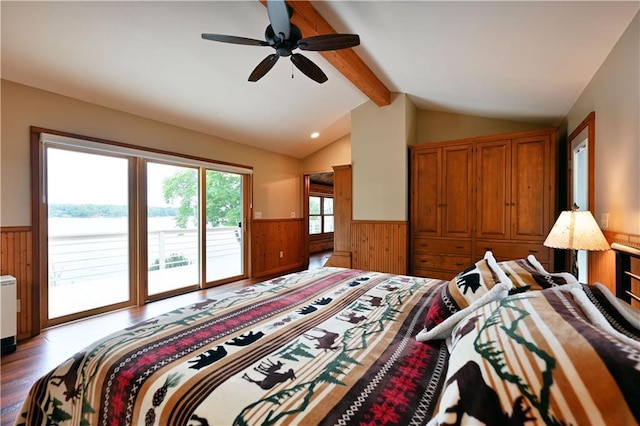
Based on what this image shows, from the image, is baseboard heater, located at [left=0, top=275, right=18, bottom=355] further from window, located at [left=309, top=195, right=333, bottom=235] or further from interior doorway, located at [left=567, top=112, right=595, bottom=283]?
window, located at [left=309, top=195, right=333, bottom=235]

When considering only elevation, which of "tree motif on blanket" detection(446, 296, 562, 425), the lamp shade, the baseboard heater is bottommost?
the baseboard heater

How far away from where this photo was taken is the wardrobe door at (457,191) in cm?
385

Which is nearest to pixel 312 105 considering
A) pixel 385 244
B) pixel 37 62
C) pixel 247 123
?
pixel 247 123

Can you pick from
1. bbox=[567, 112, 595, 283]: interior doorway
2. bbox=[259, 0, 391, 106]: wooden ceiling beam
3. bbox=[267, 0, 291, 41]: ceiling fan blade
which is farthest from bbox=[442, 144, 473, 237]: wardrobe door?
bbox=[267, 0, 291, 41]: ceiling fan blade

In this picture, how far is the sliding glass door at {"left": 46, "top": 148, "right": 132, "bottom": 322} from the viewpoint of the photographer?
3.11 m

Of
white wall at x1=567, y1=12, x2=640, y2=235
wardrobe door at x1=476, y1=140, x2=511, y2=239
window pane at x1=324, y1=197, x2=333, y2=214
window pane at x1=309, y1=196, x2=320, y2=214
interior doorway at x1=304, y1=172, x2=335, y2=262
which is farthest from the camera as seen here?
window pane at x1=324, y1=197, x2=333, y2=214

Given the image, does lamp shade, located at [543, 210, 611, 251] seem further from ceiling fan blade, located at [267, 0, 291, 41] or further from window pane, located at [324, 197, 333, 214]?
window pane, located at [324, 197, 333, 214]

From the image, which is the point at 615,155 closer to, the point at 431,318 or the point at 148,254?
the point at 431,318

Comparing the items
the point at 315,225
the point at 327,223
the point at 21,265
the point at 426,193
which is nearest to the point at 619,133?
the point at 426,193

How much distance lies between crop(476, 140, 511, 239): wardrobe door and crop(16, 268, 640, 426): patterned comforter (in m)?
2.72

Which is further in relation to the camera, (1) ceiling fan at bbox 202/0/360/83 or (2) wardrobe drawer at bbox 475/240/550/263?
(2) wardrobe drawer at bbox 475/240/550/263

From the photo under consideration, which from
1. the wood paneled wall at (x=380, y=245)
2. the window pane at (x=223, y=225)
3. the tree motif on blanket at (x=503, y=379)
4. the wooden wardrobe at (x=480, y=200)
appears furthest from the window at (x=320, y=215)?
the tree motif on blanket at (x=503, y=379)

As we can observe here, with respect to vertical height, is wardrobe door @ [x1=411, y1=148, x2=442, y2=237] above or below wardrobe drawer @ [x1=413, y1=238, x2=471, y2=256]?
above

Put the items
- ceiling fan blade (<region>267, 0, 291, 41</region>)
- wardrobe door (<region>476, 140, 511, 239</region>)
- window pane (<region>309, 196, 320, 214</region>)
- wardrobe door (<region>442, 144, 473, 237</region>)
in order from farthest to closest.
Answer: window pane (<region>309, 196, 320, 214</region>) → wardrobe door (<region>442, 144, 473, 237</region>) → wardrobe door (<region>476, 140, 511, 239</region>) → ceiling fan blade (<region>267, 0, 291, 41</region>)
